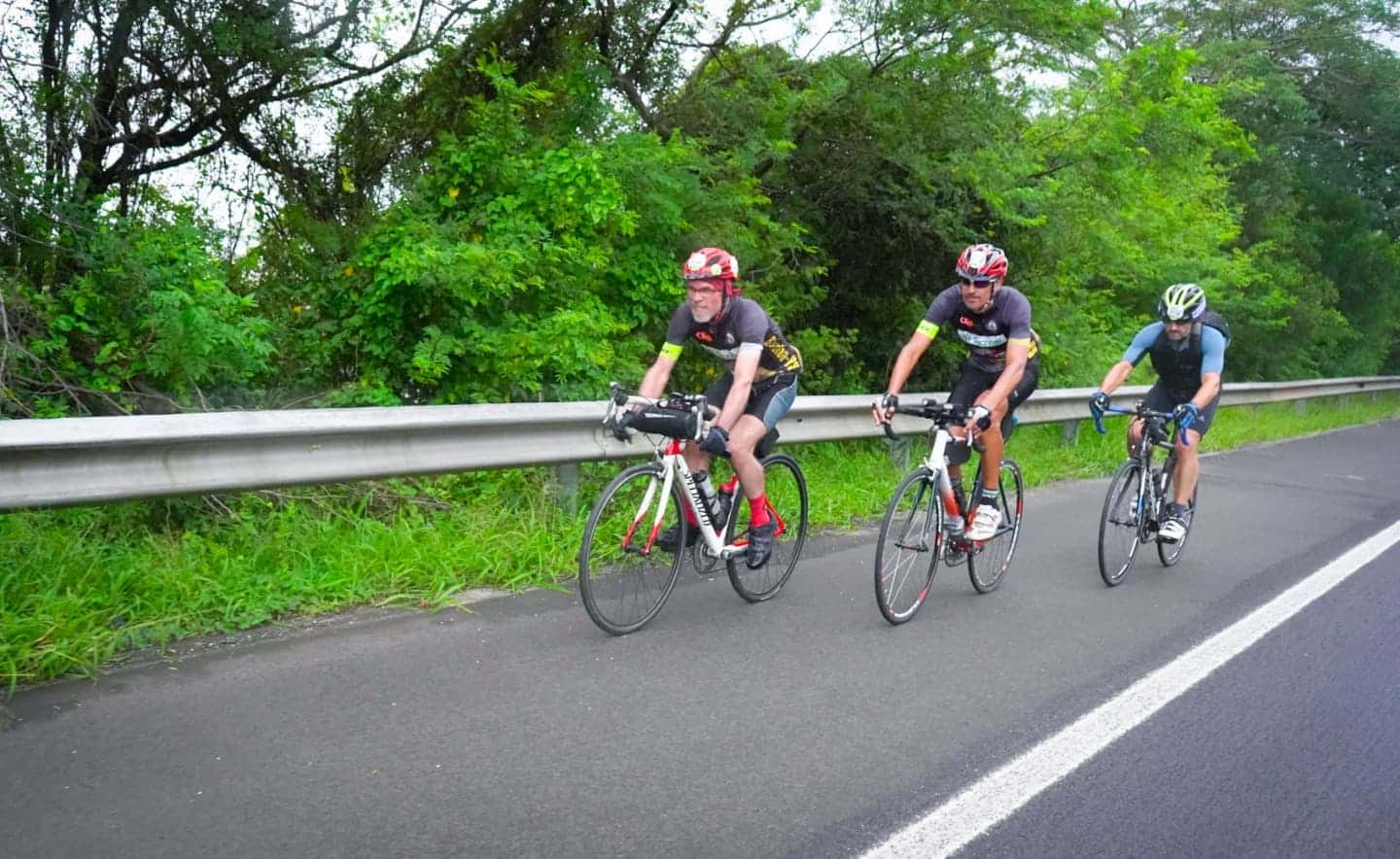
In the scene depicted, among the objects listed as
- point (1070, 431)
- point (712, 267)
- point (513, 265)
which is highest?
point (513, 265)

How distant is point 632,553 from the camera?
5.29 m

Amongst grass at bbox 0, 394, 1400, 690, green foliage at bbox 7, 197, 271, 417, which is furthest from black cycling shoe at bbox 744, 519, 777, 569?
green foliage at bbox 7, 197, 271, 417

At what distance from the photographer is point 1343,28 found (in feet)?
93.1

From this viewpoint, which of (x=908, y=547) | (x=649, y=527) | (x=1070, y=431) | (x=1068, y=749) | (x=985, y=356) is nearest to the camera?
(x=1068, y=749)

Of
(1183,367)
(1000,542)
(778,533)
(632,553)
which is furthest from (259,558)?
(1183,367)

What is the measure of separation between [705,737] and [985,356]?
11.0 ft

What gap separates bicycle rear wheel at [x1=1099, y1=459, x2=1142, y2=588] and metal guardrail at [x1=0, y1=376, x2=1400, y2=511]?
2842 mm

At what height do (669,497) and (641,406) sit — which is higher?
(641,406)

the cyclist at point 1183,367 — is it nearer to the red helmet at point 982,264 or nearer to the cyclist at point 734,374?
the red helmet at point 982,264

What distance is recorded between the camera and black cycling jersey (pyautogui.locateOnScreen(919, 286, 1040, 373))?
6242 millimetres

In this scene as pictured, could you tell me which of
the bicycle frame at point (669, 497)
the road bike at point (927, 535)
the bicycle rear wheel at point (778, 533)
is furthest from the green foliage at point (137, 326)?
the road bike at point (927, 535)

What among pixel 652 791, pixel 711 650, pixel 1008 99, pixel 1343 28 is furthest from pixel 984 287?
pixel 1343 28

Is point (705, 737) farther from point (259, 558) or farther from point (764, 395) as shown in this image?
point (259, 558)

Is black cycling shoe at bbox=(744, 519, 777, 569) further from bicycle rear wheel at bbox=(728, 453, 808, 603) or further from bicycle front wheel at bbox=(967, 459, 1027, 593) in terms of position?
bicycle front wheel at bbox=(967, 459, 1027, 593)
